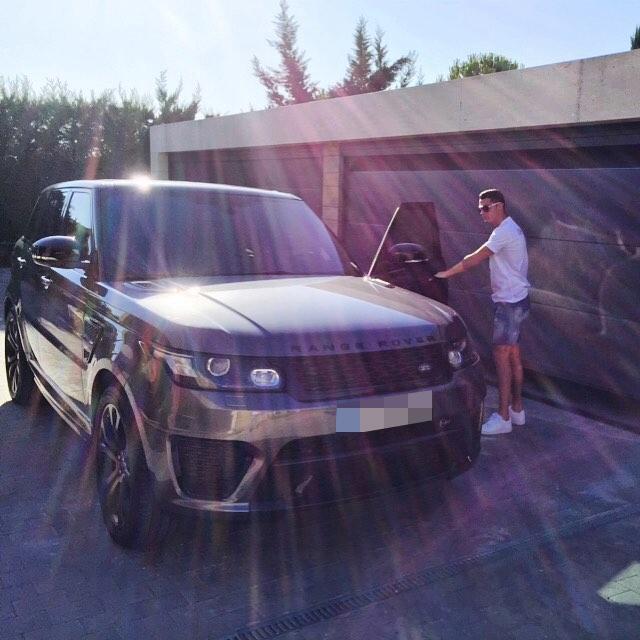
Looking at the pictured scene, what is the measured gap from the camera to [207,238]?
433 cm

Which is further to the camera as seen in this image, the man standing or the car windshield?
the man standing

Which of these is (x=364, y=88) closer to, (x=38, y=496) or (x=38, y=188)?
(x=38, y=188)

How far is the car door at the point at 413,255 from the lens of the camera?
5037 millimetres

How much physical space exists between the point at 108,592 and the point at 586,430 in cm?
388

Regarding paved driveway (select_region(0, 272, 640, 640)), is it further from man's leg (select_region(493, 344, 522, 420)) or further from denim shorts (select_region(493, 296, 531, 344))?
denim shorts (select_region(493, 296, 531, 344))

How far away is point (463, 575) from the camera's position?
3.46m

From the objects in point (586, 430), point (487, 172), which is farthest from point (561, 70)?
→ point (586, 430)

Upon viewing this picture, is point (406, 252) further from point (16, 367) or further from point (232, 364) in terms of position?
point (16, 367)

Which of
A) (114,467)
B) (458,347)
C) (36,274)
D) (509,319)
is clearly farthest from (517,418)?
(36,274)

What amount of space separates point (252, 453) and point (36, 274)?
9.40 ft

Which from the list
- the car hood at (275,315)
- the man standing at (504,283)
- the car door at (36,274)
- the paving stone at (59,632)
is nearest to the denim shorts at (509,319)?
the man standing at (504,283)

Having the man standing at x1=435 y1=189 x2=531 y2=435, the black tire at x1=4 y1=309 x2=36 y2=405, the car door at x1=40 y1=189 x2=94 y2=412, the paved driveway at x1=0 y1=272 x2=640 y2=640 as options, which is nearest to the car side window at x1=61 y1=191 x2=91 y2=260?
the car door at x1=40 y1=189 x2=94 y2=412

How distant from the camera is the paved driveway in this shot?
3.04 meters

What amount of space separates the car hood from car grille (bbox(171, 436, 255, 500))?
394 mm
